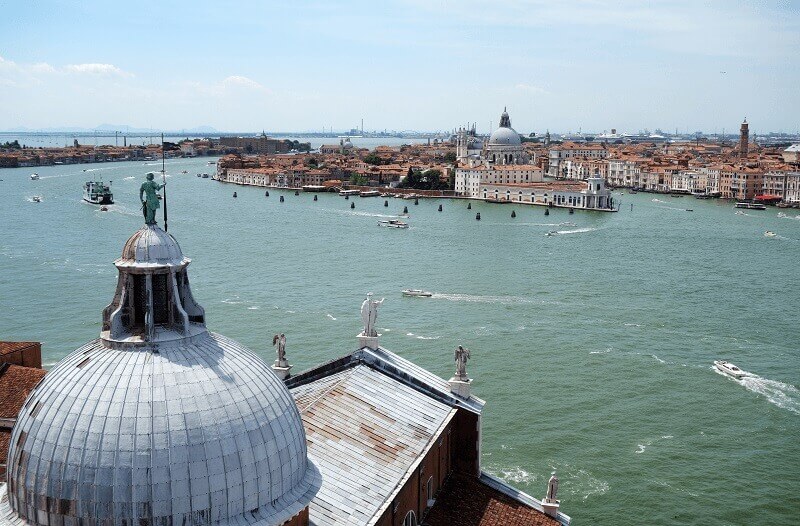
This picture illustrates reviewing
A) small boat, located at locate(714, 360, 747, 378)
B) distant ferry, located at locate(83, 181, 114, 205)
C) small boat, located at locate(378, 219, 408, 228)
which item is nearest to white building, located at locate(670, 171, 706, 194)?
small boat, located at locate(378, 219, 408, 228)

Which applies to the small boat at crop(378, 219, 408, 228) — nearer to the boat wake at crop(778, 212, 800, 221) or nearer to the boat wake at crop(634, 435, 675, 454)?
the boat wake at crop(778, 212, 800, 221)

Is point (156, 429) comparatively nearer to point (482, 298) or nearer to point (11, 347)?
point (11, 347)

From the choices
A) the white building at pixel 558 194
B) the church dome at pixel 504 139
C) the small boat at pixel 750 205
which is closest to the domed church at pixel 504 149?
the church dome at pixel 504 139

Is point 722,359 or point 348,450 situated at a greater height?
point 348,450

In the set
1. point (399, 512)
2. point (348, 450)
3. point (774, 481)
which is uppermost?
point (348, 450)

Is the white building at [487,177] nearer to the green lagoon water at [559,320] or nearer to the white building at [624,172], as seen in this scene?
the white building at [624,172]

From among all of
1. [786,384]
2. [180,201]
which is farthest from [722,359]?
[180,201]

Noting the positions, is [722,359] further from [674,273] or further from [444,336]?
[674,273]
